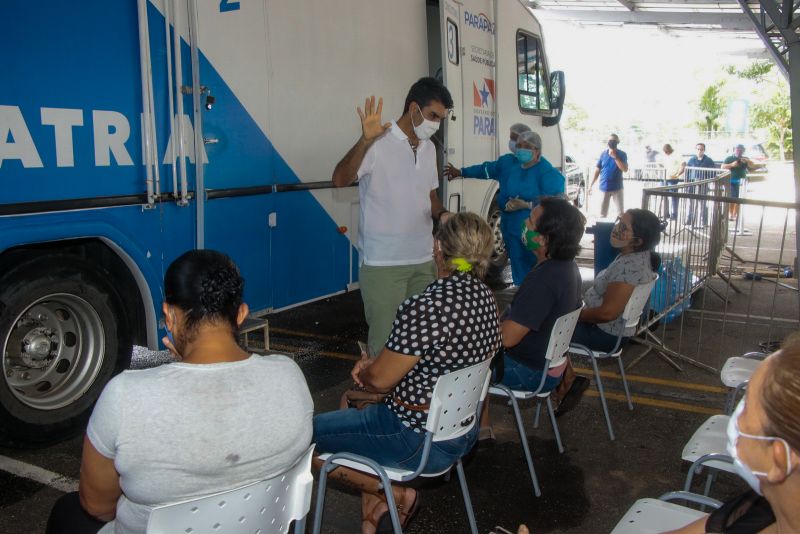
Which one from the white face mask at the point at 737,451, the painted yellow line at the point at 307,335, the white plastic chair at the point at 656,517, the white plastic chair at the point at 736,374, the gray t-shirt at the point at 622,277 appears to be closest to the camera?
the white face mask at the point at 737,451

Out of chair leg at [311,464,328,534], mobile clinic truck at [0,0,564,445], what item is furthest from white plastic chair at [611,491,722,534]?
mobile clinic truck at [0,0,564,445]

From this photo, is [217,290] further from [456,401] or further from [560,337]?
[560,337]

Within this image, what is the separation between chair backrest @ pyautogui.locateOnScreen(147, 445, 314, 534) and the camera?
1677 mm

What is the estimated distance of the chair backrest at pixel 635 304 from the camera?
4.16 m

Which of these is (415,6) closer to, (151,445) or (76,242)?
(76,242)

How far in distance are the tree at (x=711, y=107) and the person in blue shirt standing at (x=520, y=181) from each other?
35487mm

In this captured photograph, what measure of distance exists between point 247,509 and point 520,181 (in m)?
5.02

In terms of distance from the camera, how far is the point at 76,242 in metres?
3.82

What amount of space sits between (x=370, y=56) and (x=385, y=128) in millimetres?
2009

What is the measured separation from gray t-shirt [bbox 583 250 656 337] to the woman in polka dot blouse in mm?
1692

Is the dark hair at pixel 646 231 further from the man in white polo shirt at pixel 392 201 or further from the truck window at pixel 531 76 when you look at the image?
the truck window at pixel 531 76

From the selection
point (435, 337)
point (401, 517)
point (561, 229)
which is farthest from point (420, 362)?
point (561, 229)

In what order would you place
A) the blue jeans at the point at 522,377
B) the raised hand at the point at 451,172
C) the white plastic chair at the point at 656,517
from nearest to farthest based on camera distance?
the white plastic chair at the point at 656,517
the blue jeans at the point at 522,377
the raised hand at the point at 451,172

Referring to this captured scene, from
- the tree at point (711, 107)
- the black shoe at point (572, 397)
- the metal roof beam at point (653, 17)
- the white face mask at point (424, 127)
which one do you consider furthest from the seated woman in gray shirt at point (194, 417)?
the tree at point (711, 107)
